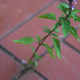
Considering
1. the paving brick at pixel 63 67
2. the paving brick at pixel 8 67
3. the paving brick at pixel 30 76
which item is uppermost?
the paving brick at pixel 63 67

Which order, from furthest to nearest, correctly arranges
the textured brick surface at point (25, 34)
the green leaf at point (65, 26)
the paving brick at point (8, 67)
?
the textured brick surface at point (25, 34) < the paving brick at point (8, 67) < the green leaf at point (65, 26)

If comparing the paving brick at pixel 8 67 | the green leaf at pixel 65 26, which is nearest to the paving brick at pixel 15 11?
the paving brick at pixel 8 67

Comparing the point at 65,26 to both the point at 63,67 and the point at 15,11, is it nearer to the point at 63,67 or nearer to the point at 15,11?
the point at 63,67

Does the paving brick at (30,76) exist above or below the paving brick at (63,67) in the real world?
below

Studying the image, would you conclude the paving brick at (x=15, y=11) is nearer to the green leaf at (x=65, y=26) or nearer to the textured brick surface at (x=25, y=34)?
the textured brick surface at (x=25, y=34)

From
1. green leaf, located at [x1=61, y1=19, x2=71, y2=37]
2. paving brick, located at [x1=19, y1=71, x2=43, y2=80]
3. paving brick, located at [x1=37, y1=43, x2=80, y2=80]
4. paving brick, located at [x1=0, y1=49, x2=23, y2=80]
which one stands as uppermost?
green leaf, located at [x1=61, y1=19, x2=71, y2=37]

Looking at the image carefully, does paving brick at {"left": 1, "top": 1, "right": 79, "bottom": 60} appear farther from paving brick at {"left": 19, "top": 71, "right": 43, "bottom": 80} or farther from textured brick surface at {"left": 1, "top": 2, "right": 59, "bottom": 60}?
paving brick at {"left": 19, "top": 71, "right": 43, "bottom": 80}

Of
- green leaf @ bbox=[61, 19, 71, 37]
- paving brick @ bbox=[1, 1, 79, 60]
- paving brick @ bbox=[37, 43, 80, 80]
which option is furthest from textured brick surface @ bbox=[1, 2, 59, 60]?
green leaf @ bbox=[61, 19, 71, 37]

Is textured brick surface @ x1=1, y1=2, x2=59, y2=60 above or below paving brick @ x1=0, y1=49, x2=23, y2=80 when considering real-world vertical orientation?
above
